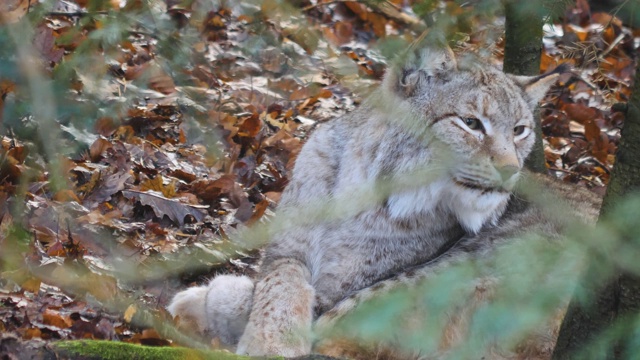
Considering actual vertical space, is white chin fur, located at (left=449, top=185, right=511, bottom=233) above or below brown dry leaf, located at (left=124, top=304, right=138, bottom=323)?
below

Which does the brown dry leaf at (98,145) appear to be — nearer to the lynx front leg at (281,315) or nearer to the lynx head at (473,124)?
the lynx front leg at (281,315)

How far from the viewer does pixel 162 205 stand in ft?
16.8

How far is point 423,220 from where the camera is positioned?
4293 mm

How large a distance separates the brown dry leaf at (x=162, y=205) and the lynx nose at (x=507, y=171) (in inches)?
78.3

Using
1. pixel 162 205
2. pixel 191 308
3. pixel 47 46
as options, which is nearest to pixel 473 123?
pixel 191 308

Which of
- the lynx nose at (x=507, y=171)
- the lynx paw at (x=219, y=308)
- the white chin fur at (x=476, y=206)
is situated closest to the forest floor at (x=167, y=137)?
Answer: the lynx paw at (x=219, y=308)

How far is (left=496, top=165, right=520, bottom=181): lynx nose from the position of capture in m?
3.82

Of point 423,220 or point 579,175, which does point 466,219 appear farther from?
point 579,175

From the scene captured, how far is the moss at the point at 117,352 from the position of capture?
9.25ft

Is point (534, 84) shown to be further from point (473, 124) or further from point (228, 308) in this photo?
point (228, 308)

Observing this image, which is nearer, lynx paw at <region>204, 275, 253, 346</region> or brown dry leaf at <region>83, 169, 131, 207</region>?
lynx paw at <region>204, 275, 253, 346</region>

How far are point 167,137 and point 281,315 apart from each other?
1059 mm

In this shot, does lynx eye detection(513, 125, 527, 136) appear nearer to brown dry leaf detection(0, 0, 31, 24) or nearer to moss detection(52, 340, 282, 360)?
moss detection(52, 340, 282, 360)

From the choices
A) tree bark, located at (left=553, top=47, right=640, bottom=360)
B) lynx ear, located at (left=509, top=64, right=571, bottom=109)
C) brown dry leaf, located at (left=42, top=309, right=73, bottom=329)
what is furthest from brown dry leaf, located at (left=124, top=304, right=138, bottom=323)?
lynx ear, located at (left=509, top=64, right=571, bottom=109)
